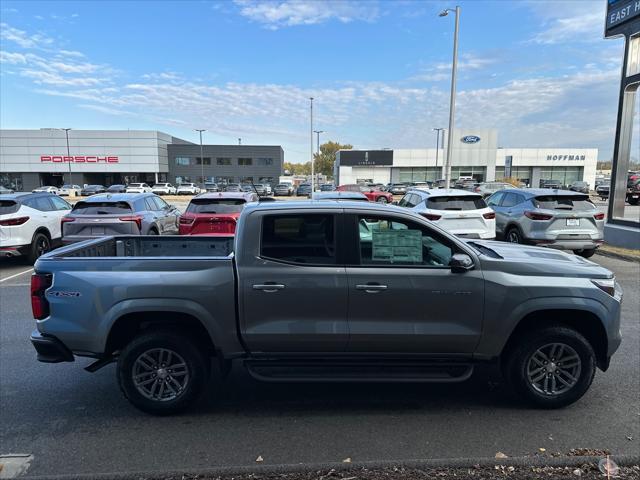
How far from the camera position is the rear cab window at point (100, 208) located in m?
9.39

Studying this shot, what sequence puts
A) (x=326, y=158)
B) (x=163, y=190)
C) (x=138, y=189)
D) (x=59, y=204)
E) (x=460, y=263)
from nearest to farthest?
(x=460, y=263), (x=59, y=204), (x=138, y=189), (x=163, y=190), (x=326, y=158)

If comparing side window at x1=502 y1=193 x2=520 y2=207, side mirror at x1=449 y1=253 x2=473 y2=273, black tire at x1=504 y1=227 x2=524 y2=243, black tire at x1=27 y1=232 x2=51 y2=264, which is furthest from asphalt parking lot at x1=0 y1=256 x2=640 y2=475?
side window at x1=502 y1=193 x2=520 y2=207

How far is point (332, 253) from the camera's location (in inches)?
→ 142

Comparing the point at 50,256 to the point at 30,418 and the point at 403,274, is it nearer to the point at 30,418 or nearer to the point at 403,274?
the point at 30,418

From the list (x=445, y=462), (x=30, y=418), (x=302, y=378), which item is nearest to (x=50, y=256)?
(x=30, y=418)

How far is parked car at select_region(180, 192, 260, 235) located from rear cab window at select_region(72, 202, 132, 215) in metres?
1.30

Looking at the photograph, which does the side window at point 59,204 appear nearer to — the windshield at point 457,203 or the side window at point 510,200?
the windshield at point 457,203

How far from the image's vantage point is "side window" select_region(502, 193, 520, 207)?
36.5 feet

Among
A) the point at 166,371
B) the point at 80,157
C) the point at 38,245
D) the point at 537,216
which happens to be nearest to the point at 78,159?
the point at 80,157

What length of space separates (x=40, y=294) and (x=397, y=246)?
2.93 meters

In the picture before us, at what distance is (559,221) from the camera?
9758 mm

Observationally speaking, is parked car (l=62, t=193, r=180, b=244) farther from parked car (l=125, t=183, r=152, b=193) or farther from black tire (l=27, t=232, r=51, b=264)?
parked car (l=125, t=183, r=152, b=193)

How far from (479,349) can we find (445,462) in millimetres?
1004

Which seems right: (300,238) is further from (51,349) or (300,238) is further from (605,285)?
(605,285)
